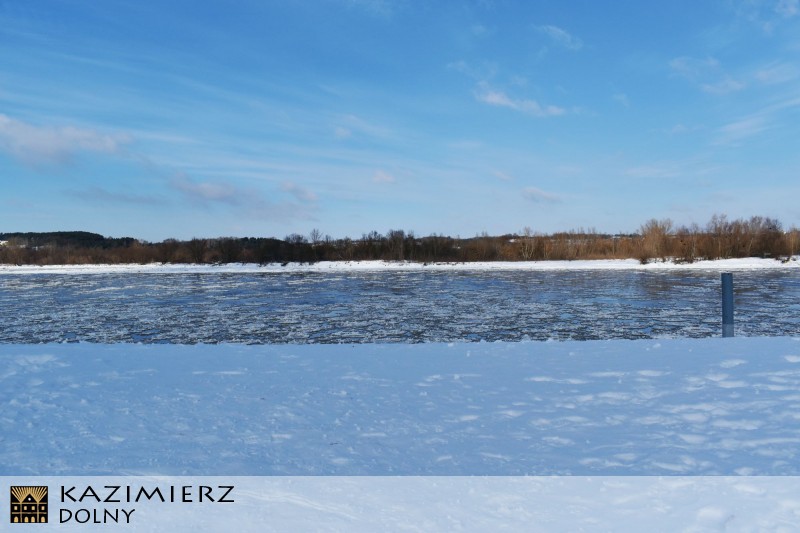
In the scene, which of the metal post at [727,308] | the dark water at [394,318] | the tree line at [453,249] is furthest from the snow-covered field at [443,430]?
the tree line at [453,249]

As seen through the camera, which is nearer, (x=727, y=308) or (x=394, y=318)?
(x=727, y=308)

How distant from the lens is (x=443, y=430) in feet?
13.0

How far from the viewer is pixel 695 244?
204 ft

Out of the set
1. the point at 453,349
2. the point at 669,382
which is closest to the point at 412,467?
the point at 669,382
